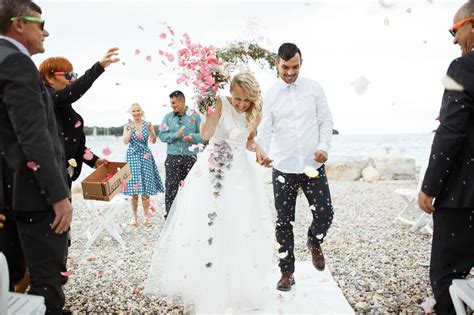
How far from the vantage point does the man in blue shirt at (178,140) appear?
20.4 ft

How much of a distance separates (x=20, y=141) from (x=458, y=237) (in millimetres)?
2499

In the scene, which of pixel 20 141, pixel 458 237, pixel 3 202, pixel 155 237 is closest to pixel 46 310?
pixel 3 202

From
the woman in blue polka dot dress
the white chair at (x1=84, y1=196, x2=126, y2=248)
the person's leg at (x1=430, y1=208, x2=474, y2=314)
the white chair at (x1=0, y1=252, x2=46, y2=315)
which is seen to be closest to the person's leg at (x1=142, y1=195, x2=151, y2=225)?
the woman in blue polka dot dress

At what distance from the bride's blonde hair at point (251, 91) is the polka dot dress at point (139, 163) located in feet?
11.5

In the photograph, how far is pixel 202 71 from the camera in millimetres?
3340

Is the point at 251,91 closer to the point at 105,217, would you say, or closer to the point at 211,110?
the point at 211,110

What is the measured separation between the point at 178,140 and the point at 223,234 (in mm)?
3065

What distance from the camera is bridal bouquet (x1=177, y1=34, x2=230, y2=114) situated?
335 cm

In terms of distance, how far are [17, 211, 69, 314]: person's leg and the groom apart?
197 cm

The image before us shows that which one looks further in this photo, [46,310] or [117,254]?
[117,254]

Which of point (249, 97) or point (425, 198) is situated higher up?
point (249, 97)

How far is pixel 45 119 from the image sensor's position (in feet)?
7.07

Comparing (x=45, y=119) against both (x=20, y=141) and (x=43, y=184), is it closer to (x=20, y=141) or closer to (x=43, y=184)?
(x=20, y=141)

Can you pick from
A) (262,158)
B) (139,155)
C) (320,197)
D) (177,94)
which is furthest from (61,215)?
(139,155)
